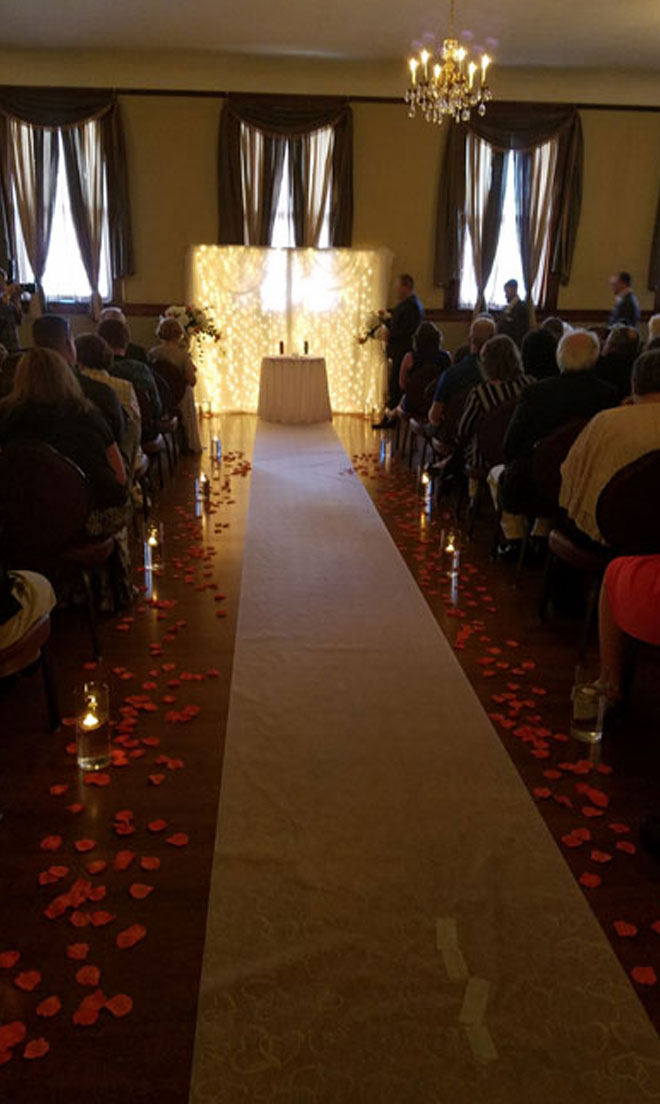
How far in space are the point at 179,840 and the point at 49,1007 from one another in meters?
0.64

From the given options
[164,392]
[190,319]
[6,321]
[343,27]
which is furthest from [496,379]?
[343,27]

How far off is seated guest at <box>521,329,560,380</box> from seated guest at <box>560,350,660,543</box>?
177cm

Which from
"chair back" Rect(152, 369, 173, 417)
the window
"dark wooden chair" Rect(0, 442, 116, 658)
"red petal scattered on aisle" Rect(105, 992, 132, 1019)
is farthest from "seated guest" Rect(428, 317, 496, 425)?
the window

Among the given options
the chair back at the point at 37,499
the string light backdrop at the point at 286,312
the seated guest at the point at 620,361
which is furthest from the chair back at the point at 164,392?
the string light backdrop at the point at 286,312

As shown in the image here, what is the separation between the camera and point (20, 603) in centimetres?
275

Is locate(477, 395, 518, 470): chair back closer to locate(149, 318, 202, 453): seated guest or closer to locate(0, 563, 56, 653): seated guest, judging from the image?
locate(0, 563, 56, 653): seated guest

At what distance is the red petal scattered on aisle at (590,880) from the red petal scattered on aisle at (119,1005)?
1240 millimetres

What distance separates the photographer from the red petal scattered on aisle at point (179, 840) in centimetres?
247

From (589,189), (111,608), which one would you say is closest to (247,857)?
(111,608)

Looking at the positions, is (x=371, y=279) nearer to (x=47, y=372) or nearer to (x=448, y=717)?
(x=47, y=372)

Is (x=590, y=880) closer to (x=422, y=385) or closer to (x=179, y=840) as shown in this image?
(x=179, y=840)

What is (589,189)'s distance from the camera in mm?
11047

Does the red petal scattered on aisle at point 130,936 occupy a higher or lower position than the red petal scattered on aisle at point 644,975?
lower

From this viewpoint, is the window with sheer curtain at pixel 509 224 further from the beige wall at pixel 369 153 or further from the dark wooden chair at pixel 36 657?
the dark wooden chair at pixel 36 657
